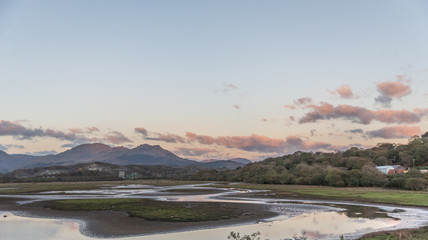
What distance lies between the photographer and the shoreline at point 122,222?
2991cm

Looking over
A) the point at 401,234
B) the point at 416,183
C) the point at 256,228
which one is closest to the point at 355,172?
the point at 416,183

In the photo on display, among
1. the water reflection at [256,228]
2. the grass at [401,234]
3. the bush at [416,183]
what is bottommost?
the water reflection at [256,228]

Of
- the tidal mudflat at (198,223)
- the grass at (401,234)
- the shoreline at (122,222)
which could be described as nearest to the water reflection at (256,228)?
the tidal mudflat at (198,223)

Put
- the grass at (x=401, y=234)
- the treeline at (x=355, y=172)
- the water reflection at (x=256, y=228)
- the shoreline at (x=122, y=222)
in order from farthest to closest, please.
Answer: the treeline at (x=355, y=172), the shoreline at (x=122, y=222), the water reflection at (x=256, y=228), the grass at (x=401, y=234)

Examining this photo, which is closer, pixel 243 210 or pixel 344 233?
pixel 344 233

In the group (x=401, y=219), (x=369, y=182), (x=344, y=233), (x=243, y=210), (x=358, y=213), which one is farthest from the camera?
(x=369, y=182)

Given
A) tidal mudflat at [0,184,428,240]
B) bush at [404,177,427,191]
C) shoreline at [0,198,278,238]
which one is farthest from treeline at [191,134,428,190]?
shoreline at [0,198,278,238]

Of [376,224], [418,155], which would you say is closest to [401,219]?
[376,224]

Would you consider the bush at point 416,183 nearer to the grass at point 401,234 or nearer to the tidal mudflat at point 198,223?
the tidal mudflat at point 198,223

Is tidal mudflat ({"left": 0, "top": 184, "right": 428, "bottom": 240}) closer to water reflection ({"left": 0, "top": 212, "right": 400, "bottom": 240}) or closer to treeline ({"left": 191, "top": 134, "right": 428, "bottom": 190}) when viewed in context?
water reflection ({"left": 0, "top": 212, "right": 400, "bottom": 240})

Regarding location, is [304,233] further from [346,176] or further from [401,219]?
[346,176]

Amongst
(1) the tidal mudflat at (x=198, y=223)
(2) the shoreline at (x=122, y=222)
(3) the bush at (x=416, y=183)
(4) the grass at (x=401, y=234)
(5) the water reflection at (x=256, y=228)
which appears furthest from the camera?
(3) the bush at (x=416, y=183)

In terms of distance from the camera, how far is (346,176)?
99.9 metres

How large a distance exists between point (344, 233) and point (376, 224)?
661 centimetres
